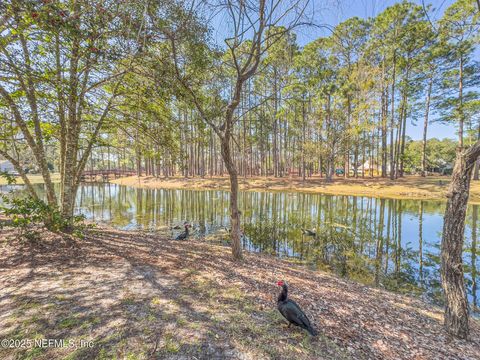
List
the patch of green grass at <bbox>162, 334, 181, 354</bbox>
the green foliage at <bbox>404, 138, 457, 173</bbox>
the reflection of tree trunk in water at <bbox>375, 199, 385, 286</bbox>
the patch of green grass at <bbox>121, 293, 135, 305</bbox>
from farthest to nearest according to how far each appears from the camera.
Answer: the green foliage at <bbox>404, 138, 457, 173</bbox> → the reflection of tree trunk in water at <bbox>375, 199, 385, 286</bbox> → the patch of green grass at <bbox>121, 293, 135, 305</bbox> → the patch of green grass at <bbox>162, 334, 181, 354</bbox>

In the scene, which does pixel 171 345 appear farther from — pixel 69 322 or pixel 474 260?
pixel 474 260

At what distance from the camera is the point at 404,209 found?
16.8 metres

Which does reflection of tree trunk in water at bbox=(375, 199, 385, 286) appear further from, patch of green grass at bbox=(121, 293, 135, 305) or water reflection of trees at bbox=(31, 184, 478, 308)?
patch of green grass at bbox=(121, 293, 135, 305)

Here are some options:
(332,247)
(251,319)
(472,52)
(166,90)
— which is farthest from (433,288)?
(472,52)

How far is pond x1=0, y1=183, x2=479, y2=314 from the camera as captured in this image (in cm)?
720

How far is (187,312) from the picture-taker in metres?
3.54

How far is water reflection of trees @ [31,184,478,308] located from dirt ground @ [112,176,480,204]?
2624 mm

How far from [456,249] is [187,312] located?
4820 millimetres

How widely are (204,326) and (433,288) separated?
6.99 meters

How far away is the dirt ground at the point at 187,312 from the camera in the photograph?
2811mm

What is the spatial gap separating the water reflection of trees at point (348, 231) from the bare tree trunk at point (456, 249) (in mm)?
2270

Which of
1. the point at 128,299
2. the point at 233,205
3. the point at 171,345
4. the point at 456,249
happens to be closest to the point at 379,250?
the point at 456,249

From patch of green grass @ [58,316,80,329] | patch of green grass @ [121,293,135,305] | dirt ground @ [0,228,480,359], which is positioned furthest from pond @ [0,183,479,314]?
patch of green grass @ [58,316,80,329]

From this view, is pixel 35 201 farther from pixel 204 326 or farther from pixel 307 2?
pixel 307 2
